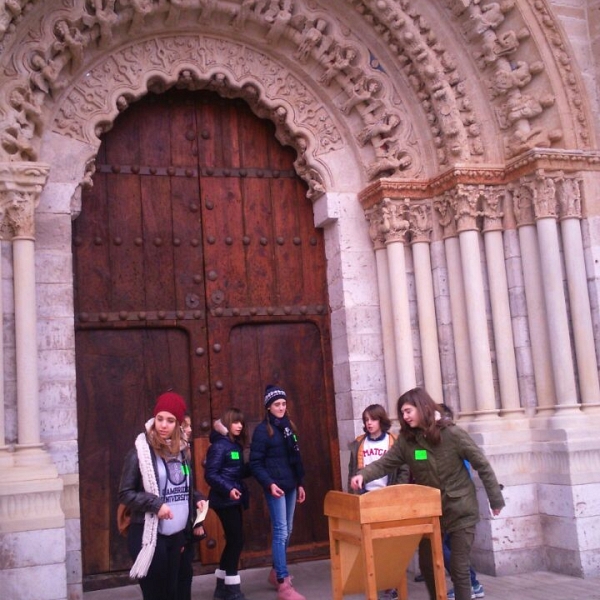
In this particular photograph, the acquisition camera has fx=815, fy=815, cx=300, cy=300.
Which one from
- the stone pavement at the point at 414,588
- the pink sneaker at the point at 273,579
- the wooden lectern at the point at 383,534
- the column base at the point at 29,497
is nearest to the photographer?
the wooden lectern at the point at 383,534

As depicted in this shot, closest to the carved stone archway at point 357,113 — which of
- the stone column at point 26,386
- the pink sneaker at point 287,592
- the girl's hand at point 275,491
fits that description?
the stone column at point 26,386

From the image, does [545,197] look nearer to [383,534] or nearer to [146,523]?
[383,534]

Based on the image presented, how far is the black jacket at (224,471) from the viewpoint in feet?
18.9

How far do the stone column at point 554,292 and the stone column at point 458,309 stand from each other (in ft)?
2.26

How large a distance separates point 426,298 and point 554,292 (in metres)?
1.08

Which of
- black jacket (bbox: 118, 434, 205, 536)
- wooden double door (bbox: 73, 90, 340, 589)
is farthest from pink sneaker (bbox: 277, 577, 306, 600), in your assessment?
black jacket (bbox: 118, 434, 205, 536)

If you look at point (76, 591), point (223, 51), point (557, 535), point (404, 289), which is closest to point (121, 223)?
point (223, 51)

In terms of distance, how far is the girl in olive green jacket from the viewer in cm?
451

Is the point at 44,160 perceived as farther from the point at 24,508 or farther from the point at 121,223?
the point at 24,508

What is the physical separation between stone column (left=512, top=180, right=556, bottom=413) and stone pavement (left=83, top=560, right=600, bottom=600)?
1366mm

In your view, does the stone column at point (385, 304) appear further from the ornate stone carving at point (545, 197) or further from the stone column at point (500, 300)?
the ornate stone carving at point (545, 197)

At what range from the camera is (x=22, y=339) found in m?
5.79

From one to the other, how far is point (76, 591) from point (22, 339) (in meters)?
1.85

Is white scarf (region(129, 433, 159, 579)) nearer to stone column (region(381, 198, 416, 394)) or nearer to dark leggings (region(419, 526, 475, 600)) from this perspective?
dark leggings (region(419, 526, 475, 600))
